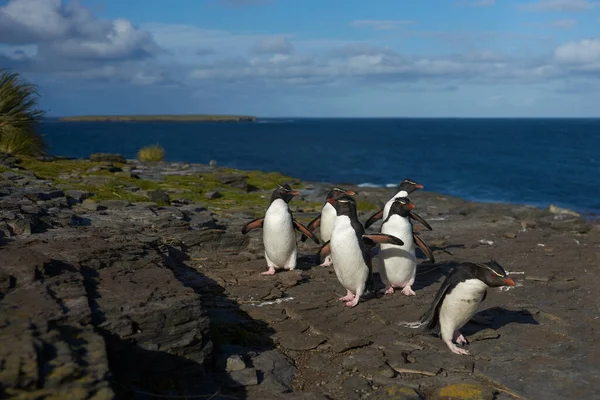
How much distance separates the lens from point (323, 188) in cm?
2541

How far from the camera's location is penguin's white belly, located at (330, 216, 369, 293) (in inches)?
385

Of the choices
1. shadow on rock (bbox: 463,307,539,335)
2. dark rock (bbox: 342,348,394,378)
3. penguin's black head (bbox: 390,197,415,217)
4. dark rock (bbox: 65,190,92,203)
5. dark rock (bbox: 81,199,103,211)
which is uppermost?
penguin's black head (bbox: 390,197,415,217)

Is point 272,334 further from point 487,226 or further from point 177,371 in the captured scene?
point 487,226

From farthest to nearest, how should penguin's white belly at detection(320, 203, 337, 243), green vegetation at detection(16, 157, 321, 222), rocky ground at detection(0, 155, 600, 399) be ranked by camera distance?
green vegetation at detection(16, 157, 321, 222) < penguin's white belly at detection(320, 203, 337, 243) < rocky ground at detection(0, 155, 600, 399)

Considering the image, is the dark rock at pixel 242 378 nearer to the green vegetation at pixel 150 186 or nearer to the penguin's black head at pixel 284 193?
the penguin's black head at pixel 284 193

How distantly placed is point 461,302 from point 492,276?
514mm

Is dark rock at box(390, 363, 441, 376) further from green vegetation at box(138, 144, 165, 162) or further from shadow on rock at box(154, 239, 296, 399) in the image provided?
green vegetation at box(138, 144, 165, 162)

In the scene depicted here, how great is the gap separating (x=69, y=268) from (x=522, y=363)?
5488 mm

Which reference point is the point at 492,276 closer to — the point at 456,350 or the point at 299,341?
the point at 456,350

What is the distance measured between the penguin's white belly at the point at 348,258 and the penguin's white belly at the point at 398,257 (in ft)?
2.40

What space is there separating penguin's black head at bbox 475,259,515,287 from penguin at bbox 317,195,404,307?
2.13 metres

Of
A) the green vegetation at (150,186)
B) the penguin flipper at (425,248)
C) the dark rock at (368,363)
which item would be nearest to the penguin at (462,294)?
the dark rock at (368,363)

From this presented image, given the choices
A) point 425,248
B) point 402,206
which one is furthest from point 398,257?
point 402,206

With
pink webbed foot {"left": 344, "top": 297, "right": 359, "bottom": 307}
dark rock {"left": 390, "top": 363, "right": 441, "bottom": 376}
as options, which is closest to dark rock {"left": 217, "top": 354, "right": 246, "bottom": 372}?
dark rock {"left": 390, "top": 363, "right": 441, "bottom": 376}
